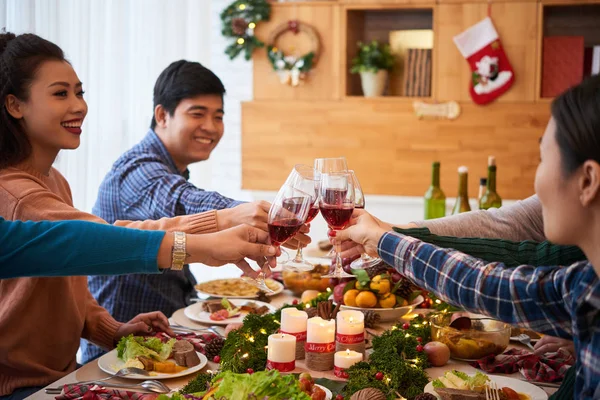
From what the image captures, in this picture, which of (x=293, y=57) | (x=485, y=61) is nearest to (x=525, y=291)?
(x=485, y=61)

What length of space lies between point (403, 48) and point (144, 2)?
1720mm

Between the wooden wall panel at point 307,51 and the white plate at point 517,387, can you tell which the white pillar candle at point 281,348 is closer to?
the white plate at point 517,387

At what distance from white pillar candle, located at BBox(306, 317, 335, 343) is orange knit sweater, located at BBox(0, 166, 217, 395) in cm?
52

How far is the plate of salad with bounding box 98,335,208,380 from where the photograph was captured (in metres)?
1.75

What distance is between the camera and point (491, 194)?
3.40m

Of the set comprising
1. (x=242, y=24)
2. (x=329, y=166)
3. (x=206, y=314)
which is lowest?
(x=206, y=314)

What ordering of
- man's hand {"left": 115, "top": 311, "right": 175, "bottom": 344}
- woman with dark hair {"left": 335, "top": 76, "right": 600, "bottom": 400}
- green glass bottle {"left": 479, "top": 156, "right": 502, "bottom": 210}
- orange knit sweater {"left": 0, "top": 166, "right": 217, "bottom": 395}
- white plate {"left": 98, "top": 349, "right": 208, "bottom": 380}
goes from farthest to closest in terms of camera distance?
green glass bottle {"left": 479, "top": 156, "right": 502, "bottom": 210}, man's hand {"left": 115, "top": 311, "right": 175, "bottom": 344}, orange knit sweater {"left": 0, "top": 166, "right": 217, "bottom": 395}, white plate {"left": 98, "top": 349, "right": 208, "bottom": 380}, woman with dark hair {"left": 335, "top": 76, "right": 600, "bottom": 400}

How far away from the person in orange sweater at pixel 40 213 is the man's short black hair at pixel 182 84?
75cm

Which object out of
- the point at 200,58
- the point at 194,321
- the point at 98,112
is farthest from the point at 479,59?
the point at 194,321

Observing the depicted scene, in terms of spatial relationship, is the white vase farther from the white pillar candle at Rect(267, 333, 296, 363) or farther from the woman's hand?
the white pillar candle at Rect(267, 333, 296, 363)

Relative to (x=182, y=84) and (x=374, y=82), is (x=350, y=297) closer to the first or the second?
(x=182, y=84)

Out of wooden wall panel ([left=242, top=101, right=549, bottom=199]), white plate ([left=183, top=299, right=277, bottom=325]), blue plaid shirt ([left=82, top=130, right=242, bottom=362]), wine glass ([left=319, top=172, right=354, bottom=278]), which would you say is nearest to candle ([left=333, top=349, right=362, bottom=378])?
wine glass ([left=319, top=172, right=354, bottom=278])

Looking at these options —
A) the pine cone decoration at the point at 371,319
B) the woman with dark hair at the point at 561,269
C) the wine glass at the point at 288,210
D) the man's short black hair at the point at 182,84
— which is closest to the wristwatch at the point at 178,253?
the wine glass at the point at 288,210

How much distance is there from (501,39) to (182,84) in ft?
7.90
